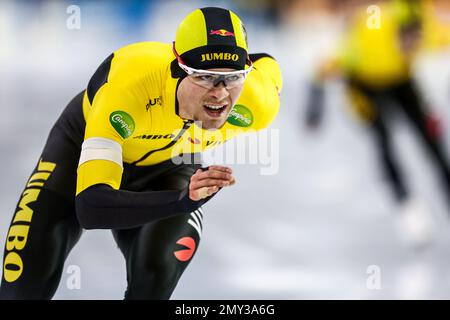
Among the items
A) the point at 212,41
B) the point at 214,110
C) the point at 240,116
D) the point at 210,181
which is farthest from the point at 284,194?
the point at 210,181

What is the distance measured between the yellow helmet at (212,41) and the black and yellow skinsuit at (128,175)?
0.32ft

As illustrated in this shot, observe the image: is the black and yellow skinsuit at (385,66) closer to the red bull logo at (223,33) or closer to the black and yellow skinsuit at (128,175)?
the black and yellow skinsuit at (128,175)

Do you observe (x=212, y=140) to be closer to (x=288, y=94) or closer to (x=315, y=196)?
(x=315, y=196)

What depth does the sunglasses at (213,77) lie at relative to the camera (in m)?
2.52

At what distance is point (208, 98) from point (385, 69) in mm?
3312

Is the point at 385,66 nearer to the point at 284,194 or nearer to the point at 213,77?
the point at 284,194

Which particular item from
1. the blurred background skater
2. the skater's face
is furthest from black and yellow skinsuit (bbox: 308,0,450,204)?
the skater's face

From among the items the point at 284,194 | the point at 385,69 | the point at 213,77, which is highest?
the point at 385,69

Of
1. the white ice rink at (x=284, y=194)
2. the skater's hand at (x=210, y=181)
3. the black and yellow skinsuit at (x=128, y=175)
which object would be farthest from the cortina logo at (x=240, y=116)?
the white ice rink at (x=284, y=194)

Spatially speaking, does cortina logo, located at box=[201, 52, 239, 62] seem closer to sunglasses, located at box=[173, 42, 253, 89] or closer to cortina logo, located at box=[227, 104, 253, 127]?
sunglasses, located at box=[173, 42, 253, 89]

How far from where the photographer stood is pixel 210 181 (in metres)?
2.19

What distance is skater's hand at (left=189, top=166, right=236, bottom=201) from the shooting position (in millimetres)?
2168

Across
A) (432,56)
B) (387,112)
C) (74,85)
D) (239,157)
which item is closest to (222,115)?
(239,157)

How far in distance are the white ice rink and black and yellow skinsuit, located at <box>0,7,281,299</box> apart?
2.65 feet
